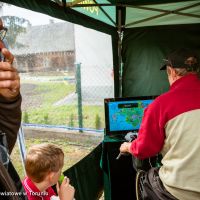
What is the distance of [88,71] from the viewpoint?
5777 millimetres

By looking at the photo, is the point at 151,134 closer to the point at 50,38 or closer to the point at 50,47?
the point at 50,47

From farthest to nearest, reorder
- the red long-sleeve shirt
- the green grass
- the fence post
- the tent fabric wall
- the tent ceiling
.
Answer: the green grass, the fence post, the tent fabric wall, the tent ceiling, the red long-sleeve shirt

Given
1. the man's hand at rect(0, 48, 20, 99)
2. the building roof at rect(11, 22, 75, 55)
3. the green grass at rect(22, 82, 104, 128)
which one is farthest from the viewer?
the building roof at rect(11, 22, 75, 55)

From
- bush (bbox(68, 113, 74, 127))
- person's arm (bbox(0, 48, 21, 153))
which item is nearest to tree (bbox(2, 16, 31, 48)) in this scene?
person's arm (bbox(0, 48, 21, 153))

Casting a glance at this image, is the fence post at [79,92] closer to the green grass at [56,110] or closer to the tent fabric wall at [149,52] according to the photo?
the green grass at [56,110]

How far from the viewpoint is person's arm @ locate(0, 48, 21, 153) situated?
739 millimetres

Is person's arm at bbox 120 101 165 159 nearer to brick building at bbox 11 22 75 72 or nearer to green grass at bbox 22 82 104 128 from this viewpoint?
brick building at bbox 11 22 75 72

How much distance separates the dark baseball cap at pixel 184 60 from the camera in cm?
196

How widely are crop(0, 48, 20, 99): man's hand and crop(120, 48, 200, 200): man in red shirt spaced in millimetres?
1196

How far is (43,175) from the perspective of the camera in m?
1.60

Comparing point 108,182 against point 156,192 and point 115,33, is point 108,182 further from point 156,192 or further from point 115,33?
point 115,33

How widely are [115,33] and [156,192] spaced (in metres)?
2.50

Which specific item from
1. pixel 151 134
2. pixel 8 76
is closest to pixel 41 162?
pixel 151 134

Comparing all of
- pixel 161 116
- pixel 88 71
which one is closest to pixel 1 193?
pixel 161 116
